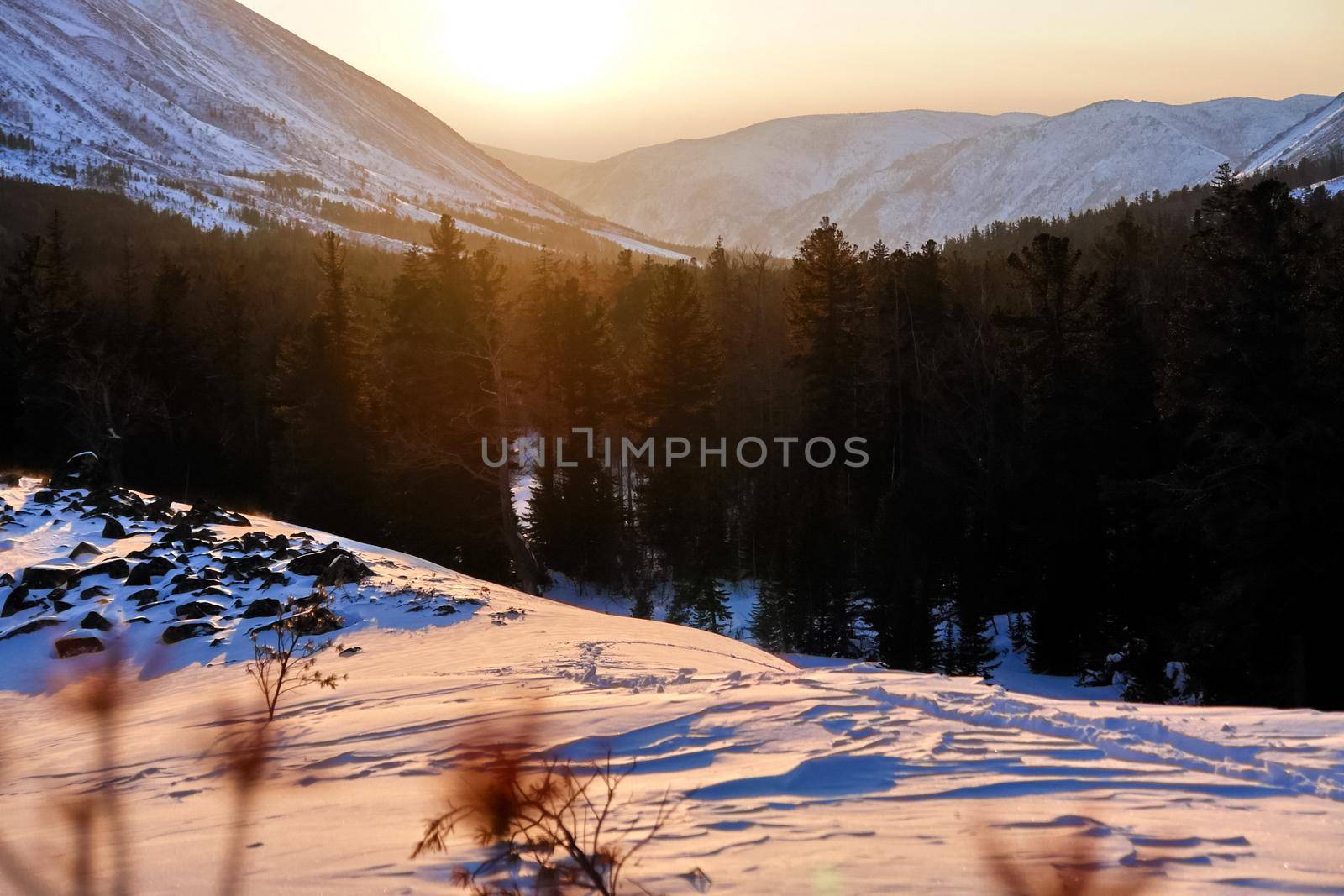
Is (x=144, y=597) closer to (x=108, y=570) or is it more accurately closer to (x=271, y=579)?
(x=108, y=570)

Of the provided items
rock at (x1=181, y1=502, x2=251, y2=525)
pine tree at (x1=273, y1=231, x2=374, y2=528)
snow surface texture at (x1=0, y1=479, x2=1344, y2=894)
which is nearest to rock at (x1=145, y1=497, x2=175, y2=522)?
rock at (x1=181, y1=502, x2=251, y2=525)

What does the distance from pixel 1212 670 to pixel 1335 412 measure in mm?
5647

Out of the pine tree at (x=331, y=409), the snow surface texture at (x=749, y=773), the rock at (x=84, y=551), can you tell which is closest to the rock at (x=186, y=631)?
the snow surface texture at (x=749, y=773)

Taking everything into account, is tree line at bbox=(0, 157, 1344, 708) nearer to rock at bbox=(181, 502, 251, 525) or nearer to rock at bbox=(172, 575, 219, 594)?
rock at bbox=(181, 502, 251, 525)

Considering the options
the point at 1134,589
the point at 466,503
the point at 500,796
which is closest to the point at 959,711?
the point at 500,796

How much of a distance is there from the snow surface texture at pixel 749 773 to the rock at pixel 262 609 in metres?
1.72

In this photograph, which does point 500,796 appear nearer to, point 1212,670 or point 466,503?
point 1212,670

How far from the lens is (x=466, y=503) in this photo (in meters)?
32.9

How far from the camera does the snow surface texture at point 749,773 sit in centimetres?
416

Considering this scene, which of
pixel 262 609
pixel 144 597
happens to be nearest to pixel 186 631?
pixel 262 609

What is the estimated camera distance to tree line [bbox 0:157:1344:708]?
18.4 metres

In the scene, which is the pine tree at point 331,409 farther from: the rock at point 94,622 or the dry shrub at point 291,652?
the rock at point 94,622

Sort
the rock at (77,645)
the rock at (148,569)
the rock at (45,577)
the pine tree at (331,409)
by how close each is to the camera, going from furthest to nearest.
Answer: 1. the pine tree at (331,409)
2. the rock at (148,569)
3. the rock at (45,577)
4. the rock at (77,645)

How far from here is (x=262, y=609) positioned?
40.0ft
